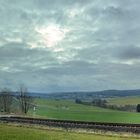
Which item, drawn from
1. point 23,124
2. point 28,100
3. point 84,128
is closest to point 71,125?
point 84,128

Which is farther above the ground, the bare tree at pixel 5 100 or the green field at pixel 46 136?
the bare tree at pixel 5 100

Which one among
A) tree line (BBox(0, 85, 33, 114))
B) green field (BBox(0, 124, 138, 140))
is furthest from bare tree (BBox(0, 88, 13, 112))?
green field (BBox(0, 124, 138, 140))

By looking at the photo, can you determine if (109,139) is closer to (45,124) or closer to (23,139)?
(23,139)

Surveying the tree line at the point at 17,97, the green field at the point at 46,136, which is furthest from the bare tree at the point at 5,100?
the green field at the point at 46,136

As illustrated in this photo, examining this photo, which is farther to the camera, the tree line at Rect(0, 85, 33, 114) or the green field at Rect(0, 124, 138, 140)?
the tree line at Rect(0, 85, 33, 114)

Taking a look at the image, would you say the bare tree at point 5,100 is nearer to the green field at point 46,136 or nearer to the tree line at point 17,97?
the tree line at point 17,97

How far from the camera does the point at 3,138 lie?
44719 millimetres

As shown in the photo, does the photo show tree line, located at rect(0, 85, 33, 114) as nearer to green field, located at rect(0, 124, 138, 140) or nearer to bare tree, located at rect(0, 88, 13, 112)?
bare tree, located at rect(0, 88, 13, 112)

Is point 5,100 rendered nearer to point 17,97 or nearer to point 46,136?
point 17,97

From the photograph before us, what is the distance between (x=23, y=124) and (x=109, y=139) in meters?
33.7

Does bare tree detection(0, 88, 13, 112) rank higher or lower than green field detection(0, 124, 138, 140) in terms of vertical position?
higher

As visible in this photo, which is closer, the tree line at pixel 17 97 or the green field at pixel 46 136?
the green field at pixel 46 136

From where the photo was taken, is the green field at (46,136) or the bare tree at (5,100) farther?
the bare tree at (5,100)

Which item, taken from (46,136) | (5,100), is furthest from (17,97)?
(46,136)
